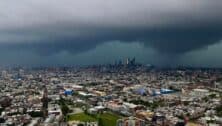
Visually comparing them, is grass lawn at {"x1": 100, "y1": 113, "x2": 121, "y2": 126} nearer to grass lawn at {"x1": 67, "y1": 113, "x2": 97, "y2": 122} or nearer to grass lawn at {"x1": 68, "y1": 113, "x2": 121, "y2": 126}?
grass lawn at {"x1": 68, "y1": 113, "x2": 121, "y2": 126}

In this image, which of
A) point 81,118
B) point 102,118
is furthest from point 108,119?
point 81,118

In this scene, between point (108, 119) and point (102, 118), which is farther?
point (102, 118)

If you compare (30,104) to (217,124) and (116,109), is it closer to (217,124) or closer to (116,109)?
(116,109)

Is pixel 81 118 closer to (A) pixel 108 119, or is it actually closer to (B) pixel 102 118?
(B) pixel 102 118

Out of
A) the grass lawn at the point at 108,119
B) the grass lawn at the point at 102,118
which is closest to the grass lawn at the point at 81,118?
the grass lawn at the point at 102,118

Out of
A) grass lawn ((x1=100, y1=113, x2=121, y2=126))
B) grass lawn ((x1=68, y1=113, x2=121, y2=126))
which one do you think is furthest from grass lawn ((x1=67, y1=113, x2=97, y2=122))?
grass lawn ((x1=100, y1=113, x2=121, y2=126))

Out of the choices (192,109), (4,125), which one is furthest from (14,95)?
(192,109)

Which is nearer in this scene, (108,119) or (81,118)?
(108,119)

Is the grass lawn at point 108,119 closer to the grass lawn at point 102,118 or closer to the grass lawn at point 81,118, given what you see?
the grass lawn at point 102,118

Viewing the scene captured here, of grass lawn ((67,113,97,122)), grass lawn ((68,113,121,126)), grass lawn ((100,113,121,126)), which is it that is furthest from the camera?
grass lawn ((67,113,97,122))
